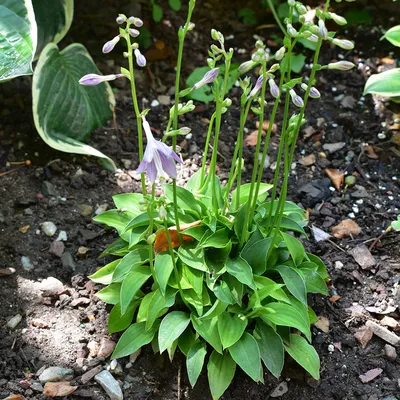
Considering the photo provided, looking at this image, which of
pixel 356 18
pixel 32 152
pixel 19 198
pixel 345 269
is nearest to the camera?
pixel 345 269

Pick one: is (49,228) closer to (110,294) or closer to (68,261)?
(68,261)

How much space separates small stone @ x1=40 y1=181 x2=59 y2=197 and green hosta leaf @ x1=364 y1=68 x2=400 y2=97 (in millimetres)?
1337

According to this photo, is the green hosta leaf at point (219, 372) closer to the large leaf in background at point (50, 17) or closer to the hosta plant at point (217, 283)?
the hosta plant at point (217, 283)

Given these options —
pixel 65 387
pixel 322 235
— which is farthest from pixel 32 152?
pixel 322 235

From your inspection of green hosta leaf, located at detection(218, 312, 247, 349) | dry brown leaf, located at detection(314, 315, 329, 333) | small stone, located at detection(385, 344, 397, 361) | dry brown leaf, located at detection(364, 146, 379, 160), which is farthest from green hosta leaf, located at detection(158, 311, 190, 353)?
dry brown leaf, located at detection(364, 146, 379, 160)

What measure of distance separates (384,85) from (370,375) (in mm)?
1137

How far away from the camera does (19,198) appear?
2455 mm

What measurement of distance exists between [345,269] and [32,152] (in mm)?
1431

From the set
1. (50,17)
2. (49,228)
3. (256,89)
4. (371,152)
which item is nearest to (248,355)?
(256,89)

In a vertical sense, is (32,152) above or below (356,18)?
below

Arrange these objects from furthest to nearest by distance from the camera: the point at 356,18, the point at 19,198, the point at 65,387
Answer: the point at 356,18, the point at 19,198, the point at 65,387

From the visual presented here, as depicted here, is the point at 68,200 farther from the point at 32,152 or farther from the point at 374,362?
the point at 374,362

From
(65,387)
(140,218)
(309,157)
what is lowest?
(65,387)

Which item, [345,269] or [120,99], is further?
[120,99]
